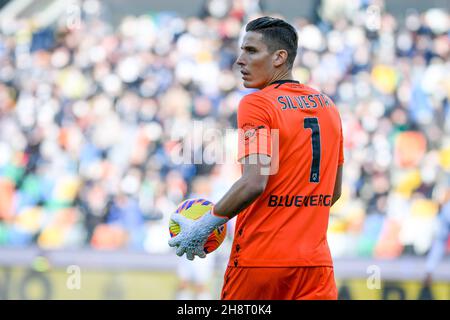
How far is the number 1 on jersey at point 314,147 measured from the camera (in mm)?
3826

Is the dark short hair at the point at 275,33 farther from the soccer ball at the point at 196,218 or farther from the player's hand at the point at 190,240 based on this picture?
the player's hand at the point at 190,240

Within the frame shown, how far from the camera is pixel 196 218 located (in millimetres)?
4016

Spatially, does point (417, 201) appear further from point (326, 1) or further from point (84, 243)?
point (84, 243)

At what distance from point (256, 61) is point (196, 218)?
0.84 meters

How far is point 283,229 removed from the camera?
3770 mm

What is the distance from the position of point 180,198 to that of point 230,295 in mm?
6052

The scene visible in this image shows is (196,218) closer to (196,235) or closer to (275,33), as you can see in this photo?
(196,235)

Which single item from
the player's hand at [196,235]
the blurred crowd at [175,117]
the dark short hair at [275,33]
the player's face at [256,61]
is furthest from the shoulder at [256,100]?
the blurred crowd at [175,117]

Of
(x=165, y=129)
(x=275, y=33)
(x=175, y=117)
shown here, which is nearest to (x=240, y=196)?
(x=275, y=33)

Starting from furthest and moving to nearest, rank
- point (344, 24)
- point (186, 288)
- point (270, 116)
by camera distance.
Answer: point (344, 24) < point (186, 288) < point (270, 116)

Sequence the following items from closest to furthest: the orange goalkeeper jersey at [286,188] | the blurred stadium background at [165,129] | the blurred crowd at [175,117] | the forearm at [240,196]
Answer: the forearm at [240,196] < the orange goalkeeper jersey at [286,188] < the blurred stadium background at [165,129] < the blurred crowd at [175,117]

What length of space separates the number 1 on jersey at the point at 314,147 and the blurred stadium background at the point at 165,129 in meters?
5.73

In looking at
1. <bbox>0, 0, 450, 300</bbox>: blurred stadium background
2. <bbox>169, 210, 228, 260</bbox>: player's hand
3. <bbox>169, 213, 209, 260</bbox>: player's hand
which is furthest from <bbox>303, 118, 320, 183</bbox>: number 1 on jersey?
<bbox>0, 0, 450, 300</bbox>: blurred stadium background
